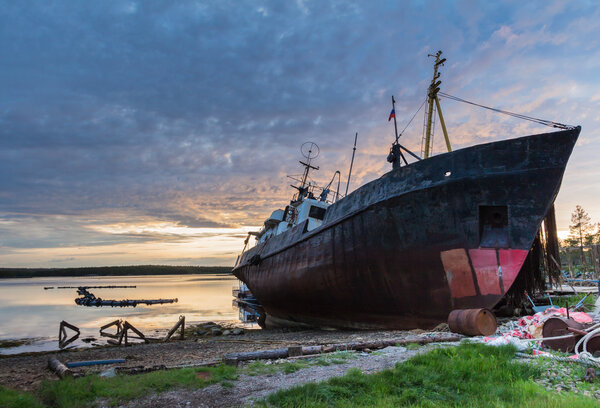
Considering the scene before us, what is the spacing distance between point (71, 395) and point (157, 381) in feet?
2.86

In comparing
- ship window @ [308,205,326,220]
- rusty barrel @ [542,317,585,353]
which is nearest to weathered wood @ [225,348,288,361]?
rusty barrel @ [542,317,585,353]

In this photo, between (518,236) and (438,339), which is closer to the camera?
(438,339)

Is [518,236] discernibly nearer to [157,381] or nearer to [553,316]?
[553,316]

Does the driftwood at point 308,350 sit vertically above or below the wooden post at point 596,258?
below

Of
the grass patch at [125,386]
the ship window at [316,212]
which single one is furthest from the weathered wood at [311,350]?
the ship window at [316,212]

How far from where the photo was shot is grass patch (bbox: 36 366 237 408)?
12.4ft

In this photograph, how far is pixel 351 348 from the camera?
5727mm

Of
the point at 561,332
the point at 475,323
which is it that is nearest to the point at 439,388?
the point at 561,332

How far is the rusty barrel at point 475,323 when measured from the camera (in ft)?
20.3

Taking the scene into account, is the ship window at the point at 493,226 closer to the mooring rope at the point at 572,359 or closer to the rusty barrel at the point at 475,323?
the rusty barrel at the point at 475,323

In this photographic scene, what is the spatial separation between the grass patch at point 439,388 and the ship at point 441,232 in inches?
148

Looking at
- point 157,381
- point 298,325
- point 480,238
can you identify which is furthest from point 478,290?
point 298,325

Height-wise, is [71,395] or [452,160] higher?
[452,160]

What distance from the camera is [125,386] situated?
409cm
